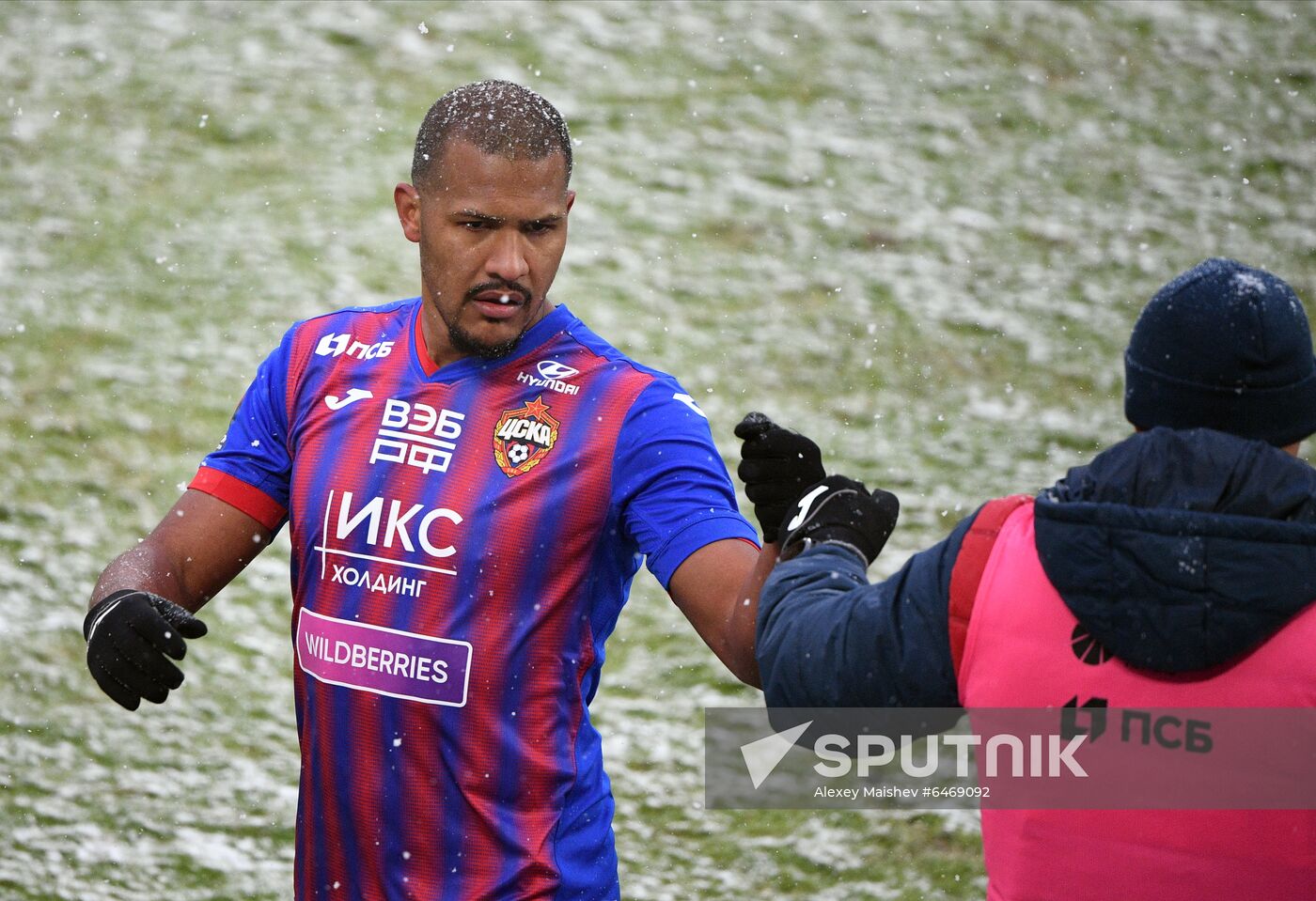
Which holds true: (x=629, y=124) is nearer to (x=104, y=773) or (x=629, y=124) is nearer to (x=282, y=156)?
(x=282, y=156)

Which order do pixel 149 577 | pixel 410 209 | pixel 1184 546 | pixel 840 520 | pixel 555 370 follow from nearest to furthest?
pixel 1184 546
pixel 840 520
pixel 149 577
pixel 555 370
pixel 410 209

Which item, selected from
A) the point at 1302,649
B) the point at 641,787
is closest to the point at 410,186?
the point at 1302,649

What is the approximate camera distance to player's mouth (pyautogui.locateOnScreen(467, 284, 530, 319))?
3.31 metres

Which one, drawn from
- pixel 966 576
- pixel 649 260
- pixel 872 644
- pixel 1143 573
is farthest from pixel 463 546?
pixel 649 260

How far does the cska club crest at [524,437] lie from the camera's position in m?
3.25

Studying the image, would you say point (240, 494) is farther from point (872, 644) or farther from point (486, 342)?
point (872, 644)

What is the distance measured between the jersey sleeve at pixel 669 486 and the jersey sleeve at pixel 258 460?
80 cm

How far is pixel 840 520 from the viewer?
261cm

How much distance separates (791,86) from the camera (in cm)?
1312

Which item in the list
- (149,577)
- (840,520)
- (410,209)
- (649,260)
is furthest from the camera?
(649,260)

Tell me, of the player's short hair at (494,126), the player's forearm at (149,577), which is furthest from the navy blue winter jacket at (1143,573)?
the player's forearm at (149,577)

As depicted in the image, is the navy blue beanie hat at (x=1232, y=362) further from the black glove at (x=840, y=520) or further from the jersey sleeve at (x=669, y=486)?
the jersey sleeve at (x=669, y=486)

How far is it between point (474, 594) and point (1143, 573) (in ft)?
5.10

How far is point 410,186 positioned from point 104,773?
4192 millimetres
